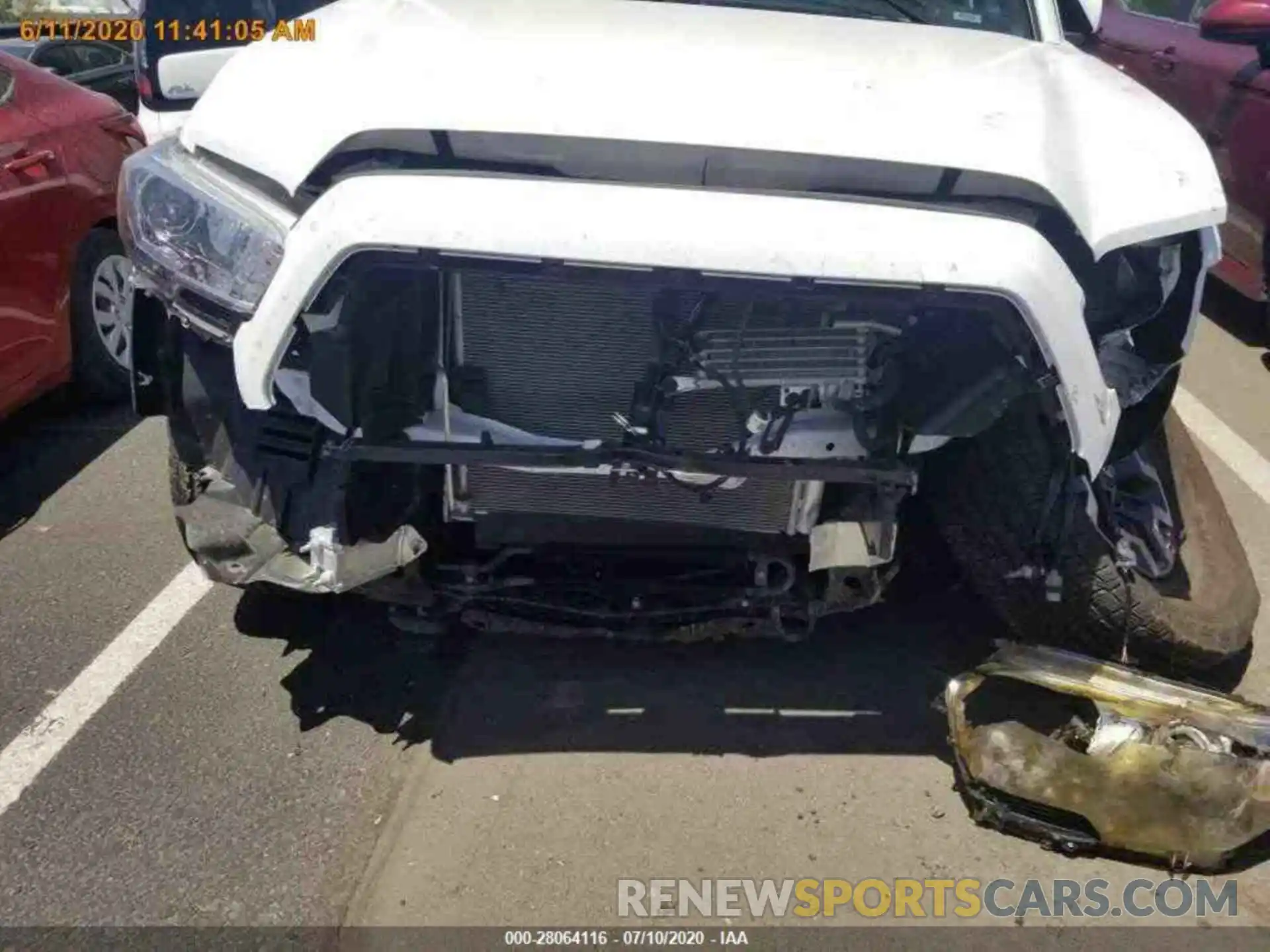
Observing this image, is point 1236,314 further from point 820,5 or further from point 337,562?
point 337,562

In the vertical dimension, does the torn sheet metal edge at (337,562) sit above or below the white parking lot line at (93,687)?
above

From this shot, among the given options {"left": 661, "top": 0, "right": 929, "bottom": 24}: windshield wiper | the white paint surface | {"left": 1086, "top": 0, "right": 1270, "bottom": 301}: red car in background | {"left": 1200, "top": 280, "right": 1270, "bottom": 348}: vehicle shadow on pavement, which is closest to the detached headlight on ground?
the white paint surface

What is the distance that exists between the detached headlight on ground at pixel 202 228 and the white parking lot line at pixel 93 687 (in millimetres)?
1202

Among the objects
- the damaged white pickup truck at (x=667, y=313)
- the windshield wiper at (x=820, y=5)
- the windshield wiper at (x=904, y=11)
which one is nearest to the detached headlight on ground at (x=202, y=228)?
the damaged white pickup truck at (x=667, y=313)

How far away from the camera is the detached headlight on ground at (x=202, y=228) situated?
2.26 m

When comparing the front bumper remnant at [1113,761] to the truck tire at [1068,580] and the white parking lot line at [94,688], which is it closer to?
the truck tire at [1068,580]

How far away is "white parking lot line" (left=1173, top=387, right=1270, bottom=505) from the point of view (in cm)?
423

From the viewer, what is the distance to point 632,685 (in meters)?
3.03

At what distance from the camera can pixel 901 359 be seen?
240 centimetres

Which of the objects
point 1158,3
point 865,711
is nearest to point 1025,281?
point 865,711
